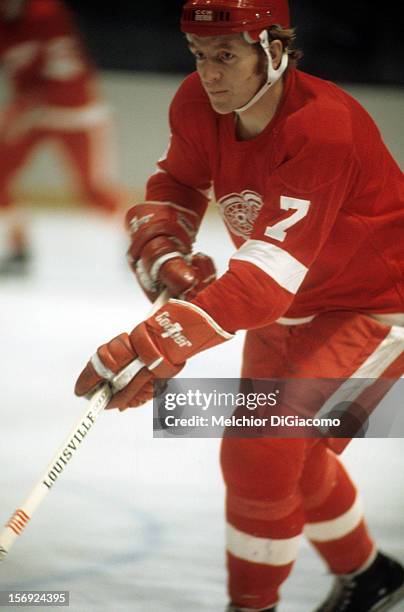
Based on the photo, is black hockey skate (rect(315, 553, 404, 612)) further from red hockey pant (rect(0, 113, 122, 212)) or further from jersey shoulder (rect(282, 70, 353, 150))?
red hockey pant (rect(0, 113, 122, 212))

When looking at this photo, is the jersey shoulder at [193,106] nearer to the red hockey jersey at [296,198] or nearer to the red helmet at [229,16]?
the red hockey jersey at [296,198]

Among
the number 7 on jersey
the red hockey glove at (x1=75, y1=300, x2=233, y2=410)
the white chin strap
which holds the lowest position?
the red hockey glove at (x1=75, y1=300, x2=233, y2=410)

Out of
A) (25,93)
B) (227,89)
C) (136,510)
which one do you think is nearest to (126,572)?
(136,510)

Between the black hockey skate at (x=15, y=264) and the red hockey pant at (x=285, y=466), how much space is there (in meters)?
2.54

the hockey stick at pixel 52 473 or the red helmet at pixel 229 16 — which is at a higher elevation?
the red helmet at pixel 229 16

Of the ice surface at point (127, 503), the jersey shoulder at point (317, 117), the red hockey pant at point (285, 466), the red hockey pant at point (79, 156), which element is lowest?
the red hockey pant at point (79, 156)

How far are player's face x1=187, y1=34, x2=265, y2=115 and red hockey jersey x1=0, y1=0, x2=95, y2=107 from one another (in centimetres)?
273

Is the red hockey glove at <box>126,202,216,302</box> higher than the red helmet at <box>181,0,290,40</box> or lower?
lower

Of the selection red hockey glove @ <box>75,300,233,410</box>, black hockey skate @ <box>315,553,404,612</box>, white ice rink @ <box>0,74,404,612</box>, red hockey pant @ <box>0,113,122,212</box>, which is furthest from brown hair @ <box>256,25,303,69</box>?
red hockey pant @ <box>0,113,122,212</box>

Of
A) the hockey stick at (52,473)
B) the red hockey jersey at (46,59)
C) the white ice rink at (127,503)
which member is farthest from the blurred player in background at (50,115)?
the hockey stick at (52,473)

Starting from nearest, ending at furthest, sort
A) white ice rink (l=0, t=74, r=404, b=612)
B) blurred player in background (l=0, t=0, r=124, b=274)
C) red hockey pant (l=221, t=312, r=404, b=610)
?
1. red hockey pant (l=221, t=312, r=404, b=610)
2. white ice rink (l=0, t=74, r=404, b=612)
3. blurred player in background (l=0, t=0, r=124, b=274)

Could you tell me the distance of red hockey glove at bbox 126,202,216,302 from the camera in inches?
69.2

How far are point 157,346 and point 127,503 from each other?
0.77 m

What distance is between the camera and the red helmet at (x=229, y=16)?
1.54 meters
